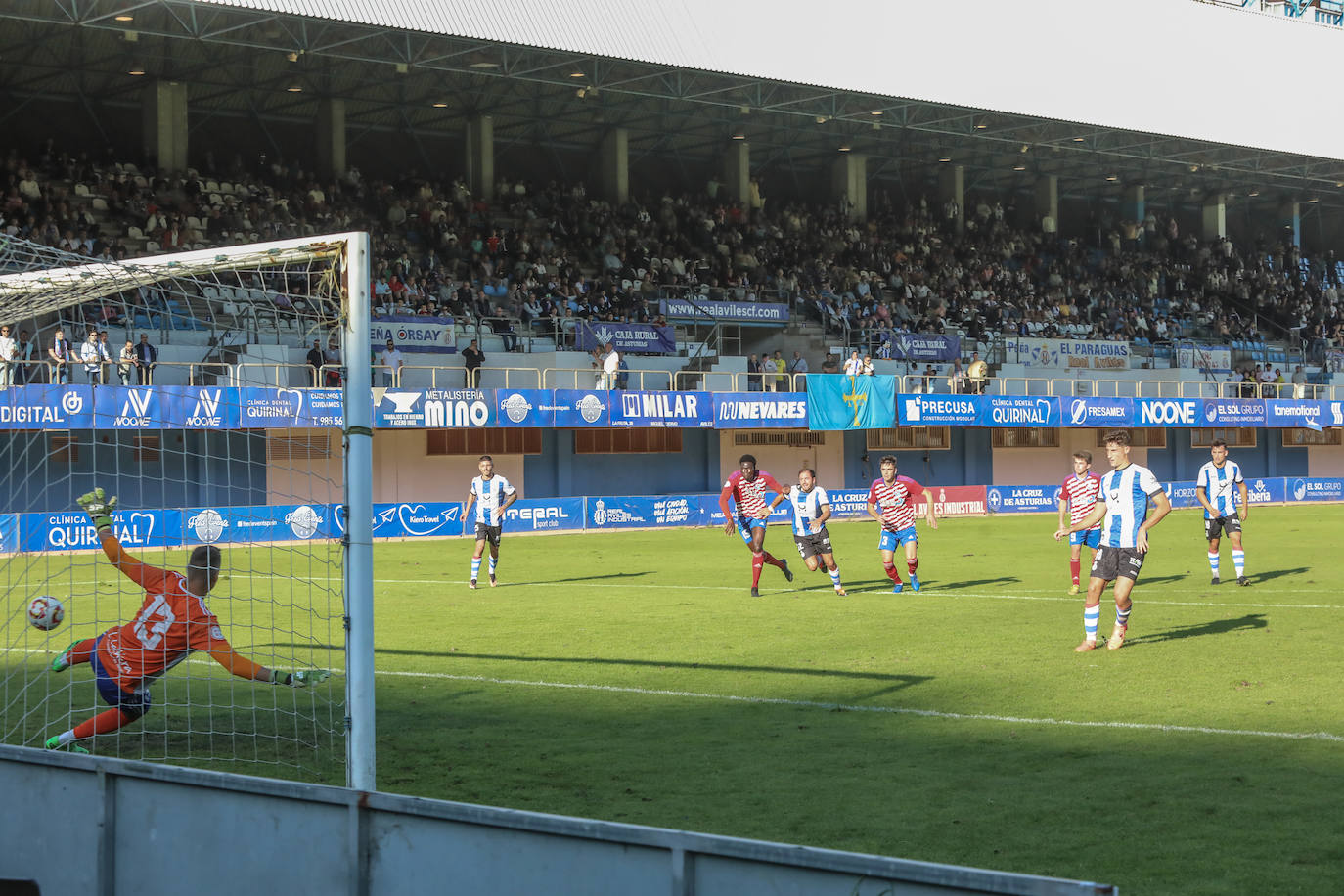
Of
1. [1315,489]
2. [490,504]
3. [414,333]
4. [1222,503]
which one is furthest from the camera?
[1315,489]

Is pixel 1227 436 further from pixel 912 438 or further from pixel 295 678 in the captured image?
pixel 295 678

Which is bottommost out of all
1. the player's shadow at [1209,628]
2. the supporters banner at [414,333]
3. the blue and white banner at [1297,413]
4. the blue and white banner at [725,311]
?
the player's shadow at [1209,628]

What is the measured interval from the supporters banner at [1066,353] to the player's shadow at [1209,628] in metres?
32.0

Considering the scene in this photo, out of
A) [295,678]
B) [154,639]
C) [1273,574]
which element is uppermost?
[154,639]

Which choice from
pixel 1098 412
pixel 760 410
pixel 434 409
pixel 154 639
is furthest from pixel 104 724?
pixel 1098 412

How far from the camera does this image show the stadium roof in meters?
36.0

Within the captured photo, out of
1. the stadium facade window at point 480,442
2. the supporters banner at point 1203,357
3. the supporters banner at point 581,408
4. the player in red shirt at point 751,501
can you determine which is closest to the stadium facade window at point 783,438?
the stadium facade window at point 480,442

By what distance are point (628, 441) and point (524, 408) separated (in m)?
6.19

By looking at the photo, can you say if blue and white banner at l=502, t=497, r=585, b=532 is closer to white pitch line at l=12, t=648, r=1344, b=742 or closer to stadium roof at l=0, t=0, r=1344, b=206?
stadium roof at l=0, t=0, r=1344, b=206

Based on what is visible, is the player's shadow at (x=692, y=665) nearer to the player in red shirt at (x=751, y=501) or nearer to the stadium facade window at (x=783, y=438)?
the player in red shirt at (x=751, y=501)

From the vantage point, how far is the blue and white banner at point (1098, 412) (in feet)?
144

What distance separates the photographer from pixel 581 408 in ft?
119

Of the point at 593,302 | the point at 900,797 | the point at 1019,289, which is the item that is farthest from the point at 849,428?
the point at 900,797

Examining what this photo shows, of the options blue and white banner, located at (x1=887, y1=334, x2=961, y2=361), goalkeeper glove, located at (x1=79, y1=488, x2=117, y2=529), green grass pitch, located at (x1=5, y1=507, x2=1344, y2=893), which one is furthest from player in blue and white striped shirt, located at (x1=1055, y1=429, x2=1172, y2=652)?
blue and white banner, located at (x1=887, y1=334, x2=961, y2=361)
